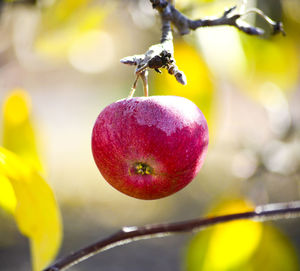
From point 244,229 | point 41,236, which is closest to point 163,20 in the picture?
point 41,236

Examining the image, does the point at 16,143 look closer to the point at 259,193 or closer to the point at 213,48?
the point at 213,48

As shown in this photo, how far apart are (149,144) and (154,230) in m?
0.14

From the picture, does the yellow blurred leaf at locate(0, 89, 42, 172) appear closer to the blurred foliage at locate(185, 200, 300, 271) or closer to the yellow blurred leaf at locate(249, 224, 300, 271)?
the blurred foliage at locate(185, 200, 300, 271)

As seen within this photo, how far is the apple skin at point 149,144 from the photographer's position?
0.39m

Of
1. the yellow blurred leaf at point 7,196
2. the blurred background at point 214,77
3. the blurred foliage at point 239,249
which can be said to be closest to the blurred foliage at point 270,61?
the blurred background at point 214,77

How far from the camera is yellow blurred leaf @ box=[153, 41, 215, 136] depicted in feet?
2.62

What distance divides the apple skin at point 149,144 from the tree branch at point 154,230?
0.26 feet

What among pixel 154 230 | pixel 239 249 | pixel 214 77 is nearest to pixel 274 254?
pixel 239 249

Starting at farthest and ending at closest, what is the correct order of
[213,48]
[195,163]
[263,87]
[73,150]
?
[73,150] < [263,87] < [213,48] < [195,163]

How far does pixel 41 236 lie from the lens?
54 centimetres

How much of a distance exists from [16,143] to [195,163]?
1.17 ft

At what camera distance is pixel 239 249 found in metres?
0.88

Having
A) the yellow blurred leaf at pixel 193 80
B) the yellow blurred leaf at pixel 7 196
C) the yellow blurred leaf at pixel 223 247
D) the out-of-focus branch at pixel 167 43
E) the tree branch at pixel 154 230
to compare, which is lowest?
the yellow blurred leaf at pixel 223 247

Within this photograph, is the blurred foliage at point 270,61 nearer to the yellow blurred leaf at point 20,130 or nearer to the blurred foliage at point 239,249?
the blurred foliage at point 239,249
